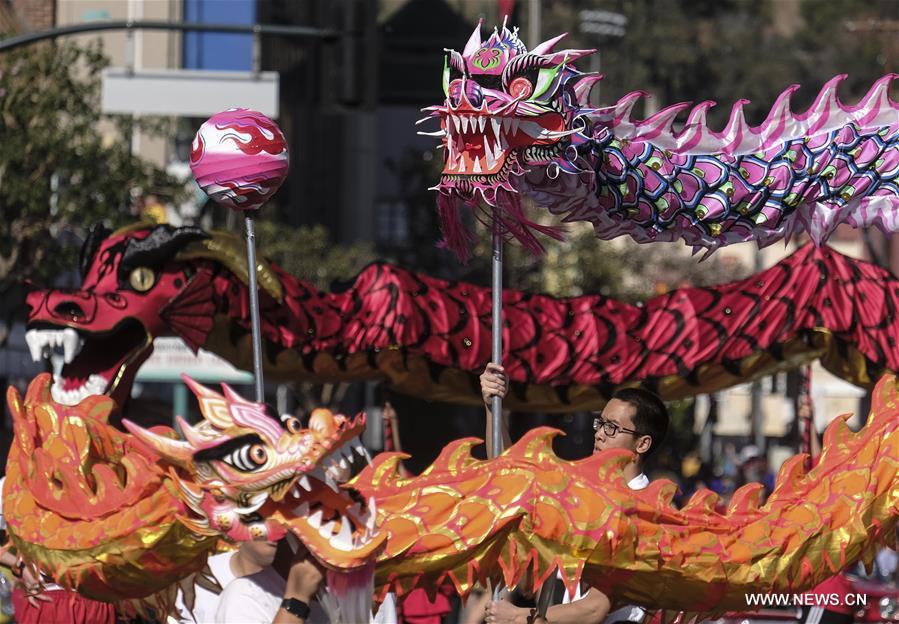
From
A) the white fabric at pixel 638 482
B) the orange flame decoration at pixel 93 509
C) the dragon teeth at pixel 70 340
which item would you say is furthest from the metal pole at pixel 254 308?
the dragon teeth at pixel 70 340

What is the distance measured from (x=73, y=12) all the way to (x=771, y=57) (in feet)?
130

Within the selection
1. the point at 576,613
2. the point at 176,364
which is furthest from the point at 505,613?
the point at 176,364

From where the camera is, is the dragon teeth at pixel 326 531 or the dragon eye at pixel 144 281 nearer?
the dragon teeth at pixel 326 531

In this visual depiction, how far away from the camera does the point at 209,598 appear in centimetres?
531

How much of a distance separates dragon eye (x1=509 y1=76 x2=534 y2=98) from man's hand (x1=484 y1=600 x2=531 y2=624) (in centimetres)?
179

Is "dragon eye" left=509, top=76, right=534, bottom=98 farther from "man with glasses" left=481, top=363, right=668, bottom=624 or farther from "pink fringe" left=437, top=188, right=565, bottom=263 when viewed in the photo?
"man with glasses" left=481, top=363, right=668, bottom=624

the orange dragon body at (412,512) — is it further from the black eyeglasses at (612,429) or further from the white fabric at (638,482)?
the black eyeglasses at (612,429)

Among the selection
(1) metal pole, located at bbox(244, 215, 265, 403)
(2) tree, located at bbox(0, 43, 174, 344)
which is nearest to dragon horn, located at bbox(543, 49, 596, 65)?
(1) metal pole, located at bbox(244, 215, 265, 403)

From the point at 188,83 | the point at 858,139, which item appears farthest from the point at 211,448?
the point at 188,83

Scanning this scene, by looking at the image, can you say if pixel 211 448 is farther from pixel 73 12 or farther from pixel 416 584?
pixel 73 12

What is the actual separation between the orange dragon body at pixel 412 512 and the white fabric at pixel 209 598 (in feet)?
0.43

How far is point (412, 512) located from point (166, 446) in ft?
2.52

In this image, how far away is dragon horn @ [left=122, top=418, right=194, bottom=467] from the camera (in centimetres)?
459

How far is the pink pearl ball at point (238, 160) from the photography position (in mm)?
6824
